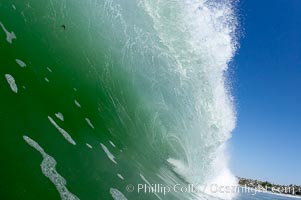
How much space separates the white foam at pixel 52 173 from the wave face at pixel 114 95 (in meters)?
0.19

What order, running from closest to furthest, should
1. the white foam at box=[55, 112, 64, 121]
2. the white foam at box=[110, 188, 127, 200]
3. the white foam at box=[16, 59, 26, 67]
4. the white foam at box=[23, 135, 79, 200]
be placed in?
the white foam at box=[23, 135, 79, 200], the white foam at box=[110, 188, 127, 200], the white foam at box=[55, 112, 64, 121], the white foam at box=[16, 59, 26, 67]

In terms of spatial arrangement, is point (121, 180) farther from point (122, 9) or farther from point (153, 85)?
point (122, 9)

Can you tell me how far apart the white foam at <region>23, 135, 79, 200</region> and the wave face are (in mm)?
192

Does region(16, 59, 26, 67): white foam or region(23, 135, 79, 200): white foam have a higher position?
region(16, 59, 26, 67): white foam

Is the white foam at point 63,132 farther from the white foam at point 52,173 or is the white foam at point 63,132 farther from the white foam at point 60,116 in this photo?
the white foam at point 52,173

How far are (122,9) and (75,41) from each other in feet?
13.1

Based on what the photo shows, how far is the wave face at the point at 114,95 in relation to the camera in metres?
7.48

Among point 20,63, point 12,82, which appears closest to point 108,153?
point 12,82

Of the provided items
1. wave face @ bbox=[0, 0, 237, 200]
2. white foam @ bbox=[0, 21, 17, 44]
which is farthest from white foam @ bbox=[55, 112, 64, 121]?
white foam @ bbox=[0, 21, 17, 44]

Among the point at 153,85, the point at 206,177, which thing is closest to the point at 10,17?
the point at 153,85

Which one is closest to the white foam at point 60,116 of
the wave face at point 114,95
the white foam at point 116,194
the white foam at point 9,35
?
the wave face at point 114,95

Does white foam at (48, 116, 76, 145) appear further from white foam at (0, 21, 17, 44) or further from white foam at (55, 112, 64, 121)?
white foam at (0, 21, 17, 44)

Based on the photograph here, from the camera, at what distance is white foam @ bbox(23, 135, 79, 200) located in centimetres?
599

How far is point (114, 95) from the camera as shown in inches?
532
